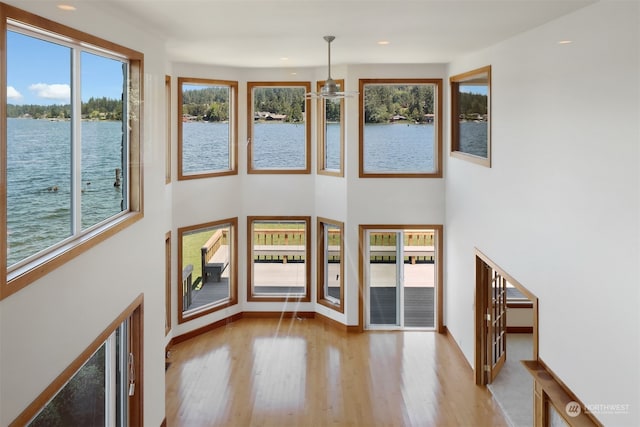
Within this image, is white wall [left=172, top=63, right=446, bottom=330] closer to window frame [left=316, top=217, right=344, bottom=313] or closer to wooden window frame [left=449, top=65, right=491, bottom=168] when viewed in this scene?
window frame [left=316, top=217, right=344, bottom=313]

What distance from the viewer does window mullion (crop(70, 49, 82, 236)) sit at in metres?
3.70

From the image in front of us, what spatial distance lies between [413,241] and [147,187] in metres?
4.92

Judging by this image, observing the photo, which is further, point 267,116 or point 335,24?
point 267,116

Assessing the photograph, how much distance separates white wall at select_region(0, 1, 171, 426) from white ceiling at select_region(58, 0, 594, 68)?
0.31m

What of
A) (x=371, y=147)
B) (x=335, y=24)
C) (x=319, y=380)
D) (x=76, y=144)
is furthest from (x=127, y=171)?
(x=371, y=147)

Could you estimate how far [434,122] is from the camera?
8836 mm

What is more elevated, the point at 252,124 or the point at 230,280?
the point at 252,124

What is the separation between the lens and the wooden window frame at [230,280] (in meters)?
8.48

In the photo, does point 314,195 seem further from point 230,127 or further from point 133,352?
point 133,352

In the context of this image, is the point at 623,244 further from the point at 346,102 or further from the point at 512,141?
the point at 346,102

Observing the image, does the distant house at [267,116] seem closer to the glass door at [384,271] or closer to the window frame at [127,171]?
the glass door at [384,271]

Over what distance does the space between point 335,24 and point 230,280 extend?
5336 millimetres

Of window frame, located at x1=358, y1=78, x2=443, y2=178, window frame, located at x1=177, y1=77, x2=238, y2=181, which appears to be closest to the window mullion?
window frame, located at x1=177, y1=77, x2=238, y2=181

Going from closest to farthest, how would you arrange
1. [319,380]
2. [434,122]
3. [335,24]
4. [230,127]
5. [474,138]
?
[335,24], [319,380], [474,138], [434,122], [230,127]
